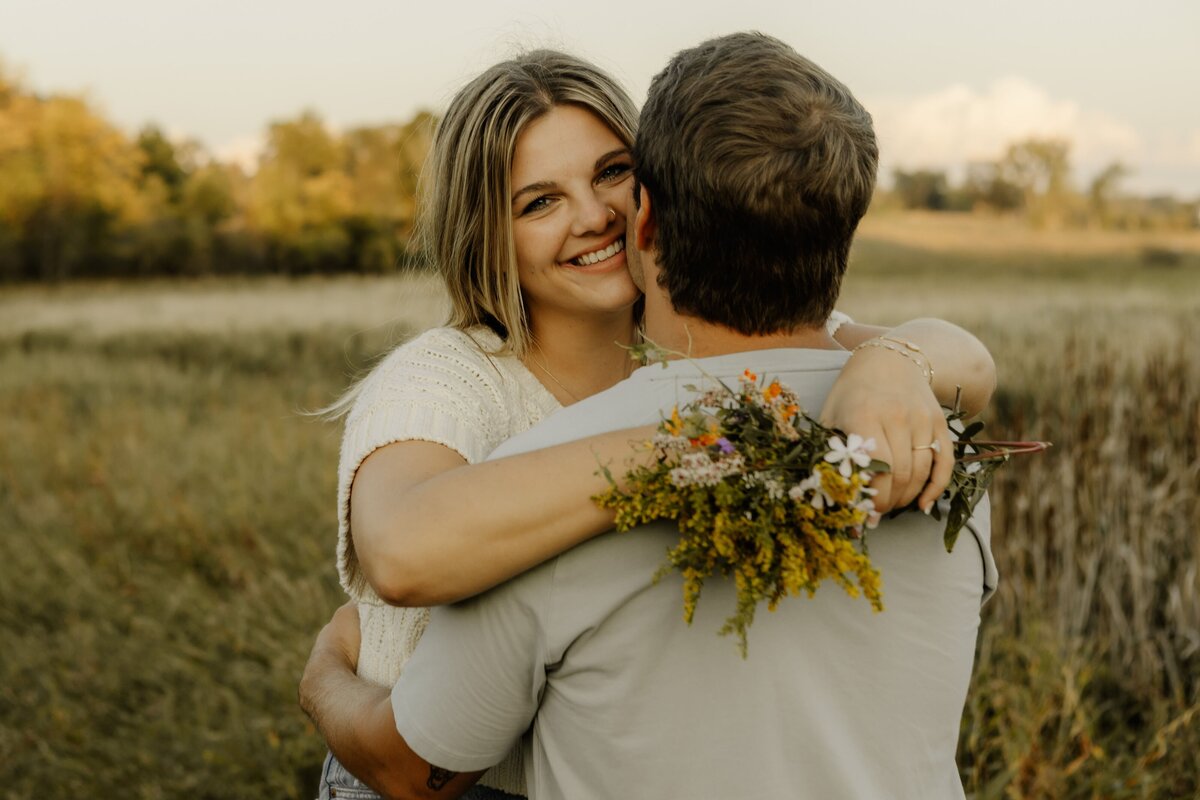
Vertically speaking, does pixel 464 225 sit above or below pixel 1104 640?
above

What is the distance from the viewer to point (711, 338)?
163cm

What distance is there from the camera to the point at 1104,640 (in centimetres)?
451

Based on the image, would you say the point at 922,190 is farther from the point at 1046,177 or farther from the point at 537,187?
the point at 537,187

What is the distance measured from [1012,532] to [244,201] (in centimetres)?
3182

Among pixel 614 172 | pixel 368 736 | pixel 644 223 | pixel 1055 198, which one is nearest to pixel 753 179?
pixel 644 223

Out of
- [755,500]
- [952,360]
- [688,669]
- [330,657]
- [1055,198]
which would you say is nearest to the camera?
[755,500]

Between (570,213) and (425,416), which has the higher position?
(570,213)

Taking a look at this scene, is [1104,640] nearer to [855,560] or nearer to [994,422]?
[994,422]

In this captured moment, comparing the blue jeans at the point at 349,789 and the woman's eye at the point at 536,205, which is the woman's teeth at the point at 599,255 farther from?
the blue jeans at the point at 349,789

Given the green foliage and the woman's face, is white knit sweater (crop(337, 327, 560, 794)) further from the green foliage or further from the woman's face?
the green foliage

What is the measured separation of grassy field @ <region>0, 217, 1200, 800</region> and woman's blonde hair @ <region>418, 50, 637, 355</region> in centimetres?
31

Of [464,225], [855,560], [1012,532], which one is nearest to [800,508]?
[855,560]

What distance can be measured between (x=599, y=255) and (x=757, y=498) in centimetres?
141

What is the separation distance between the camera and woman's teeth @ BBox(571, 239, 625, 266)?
2658 mm
